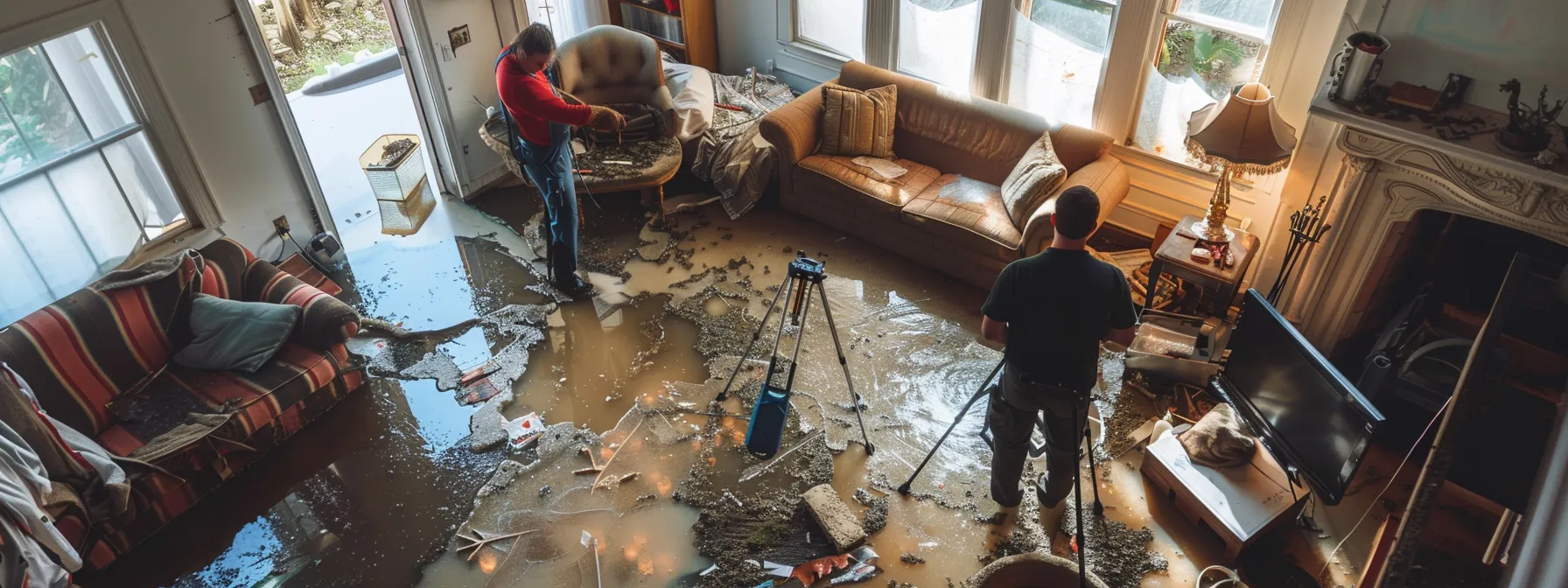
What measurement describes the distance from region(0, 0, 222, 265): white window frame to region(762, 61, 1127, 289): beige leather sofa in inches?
125

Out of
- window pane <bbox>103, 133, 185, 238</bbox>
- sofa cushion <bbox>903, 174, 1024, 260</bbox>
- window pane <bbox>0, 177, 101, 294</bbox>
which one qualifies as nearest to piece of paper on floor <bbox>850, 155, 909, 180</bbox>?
sofa cushion <bbox>903, 174, 1024, 260</bbox>

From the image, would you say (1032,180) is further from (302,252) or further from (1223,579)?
(302,252)

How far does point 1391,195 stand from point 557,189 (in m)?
4.05

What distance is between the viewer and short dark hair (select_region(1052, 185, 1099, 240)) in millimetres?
2811

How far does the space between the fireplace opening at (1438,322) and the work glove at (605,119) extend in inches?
152

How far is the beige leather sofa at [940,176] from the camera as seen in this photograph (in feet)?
15.9

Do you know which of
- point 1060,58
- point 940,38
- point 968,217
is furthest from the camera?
point 940,38

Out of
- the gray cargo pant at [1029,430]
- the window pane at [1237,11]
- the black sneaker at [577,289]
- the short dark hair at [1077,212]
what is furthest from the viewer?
the black sneaker at [577,289]

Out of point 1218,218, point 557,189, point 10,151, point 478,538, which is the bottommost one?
point 478,538

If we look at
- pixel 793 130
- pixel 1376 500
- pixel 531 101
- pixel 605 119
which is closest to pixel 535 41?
pixel 531 101

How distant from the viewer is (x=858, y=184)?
5324mm

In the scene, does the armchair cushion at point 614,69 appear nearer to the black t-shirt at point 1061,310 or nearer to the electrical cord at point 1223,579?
the black t-shirt at point 1061,310

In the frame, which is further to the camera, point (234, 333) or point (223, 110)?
point (223, 110)

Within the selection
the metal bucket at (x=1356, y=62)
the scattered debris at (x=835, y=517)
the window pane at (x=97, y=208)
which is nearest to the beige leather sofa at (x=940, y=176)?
the metal bucket at (x=1356, y=62)
